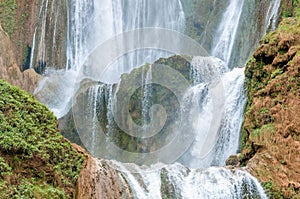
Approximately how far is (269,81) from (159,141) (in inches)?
343

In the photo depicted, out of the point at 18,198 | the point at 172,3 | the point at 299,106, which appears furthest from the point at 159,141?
the point at 172,3

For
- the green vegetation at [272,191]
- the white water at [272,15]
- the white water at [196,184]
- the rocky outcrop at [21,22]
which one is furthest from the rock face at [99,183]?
the rocky outcrop at [21,22]

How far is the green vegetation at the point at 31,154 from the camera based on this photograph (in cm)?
980

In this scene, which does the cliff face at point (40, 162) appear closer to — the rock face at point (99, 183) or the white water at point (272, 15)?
the rock face at point (99, 183)

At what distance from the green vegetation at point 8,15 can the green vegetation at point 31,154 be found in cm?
1986

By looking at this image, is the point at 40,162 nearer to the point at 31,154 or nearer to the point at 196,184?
the point at 31,154

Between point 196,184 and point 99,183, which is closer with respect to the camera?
point 99,183

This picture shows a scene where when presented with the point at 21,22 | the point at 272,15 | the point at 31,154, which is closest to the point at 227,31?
the point at 272,15

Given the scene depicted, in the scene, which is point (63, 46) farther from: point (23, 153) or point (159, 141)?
point (23, 153)

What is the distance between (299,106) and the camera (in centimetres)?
1318

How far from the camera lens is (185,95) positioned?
22.5 meters

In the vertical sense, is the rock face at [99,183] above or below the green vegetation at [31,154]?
below

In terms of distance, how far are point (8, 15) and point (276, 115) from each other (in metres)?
21.7

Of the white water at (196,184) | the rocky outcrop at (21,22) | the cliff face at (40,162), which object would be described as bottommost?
the white water at (196,184)
